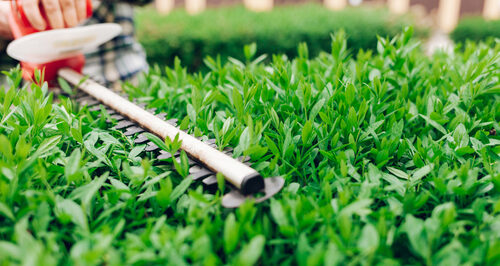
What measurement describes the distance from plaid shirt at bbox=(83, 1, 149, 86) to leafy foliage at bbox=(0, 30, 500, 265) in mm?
1356

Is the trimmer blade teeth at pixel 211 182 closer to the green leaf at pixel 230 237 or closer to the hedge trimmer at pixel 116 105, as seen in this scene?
the hedge trimmer at pixel 116 105

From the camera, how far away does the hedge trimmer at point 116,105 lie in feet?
3.25

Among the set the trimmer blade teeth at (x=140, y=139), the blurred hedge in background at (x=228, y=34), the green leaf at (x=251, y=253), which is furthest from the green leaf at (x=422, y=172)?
the blurred hedge in background at (x=228, y=34)

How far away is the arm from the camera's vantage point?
1760mm

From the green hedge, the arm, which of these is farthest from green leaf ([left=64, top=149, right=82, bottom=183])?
the green hedge

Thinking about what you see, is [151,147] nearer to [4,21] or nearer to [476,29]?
[4,21]

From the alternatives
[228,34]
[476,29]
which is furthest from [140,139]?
[476,29]

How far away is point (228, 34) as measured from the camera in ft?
21.6

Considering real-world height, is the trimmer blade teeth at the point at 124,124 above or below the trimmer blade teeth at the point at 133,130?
above

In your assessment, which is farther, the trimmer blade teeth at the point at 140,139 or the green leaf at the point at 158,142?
the trimmer blade teeth at the point at 140,139

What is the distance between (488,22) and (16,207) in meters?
13.5

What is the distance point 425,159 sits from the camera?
1210 millimetres

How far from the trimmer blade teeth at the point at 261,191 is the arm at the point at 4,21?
1.50 meters

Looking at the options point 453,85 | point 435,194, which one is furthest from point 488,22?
point 435,194
